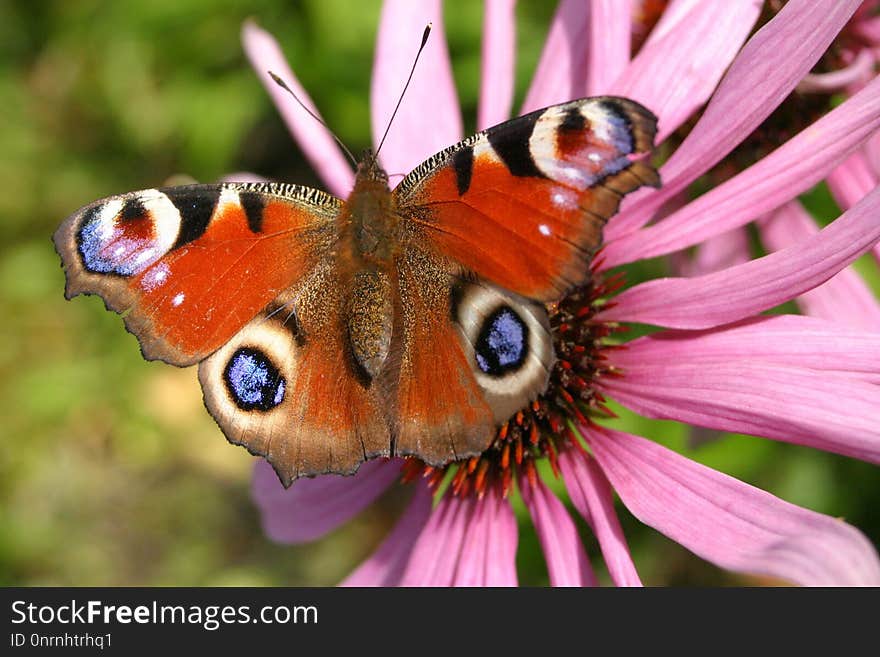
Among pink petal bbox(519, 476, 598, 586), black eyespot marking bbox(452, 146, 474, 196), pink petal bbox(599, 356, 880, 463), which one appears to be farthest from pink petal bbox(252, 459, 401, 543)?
black eyespot marking bbox(452, 146, 474, 196)

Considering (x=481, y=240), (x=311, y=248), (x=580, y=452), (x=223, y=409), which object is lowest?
(x=580, y=452)

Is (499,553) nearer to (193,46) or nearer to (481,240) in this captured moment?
(481,240)

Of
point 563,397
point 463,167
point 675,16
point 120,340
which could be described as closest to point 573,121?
point 463,167

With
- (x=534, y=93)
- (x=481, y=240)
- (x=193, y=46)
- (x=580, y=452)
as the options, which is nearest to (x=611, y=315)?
(x=580, y=452)

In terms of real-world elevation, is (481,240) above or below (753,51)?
below

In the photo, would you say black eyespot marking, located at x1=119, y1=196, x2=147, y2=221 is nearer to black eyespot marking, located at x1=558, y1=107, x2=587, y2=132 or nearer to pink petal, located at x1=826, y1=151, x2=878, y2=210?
black eyespot marking, located at x1=558, y1=107, x2=587, y2=132

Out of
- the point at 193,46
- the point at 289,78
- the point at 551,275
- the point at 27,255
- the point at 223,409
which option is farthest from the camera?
the point at 27,255

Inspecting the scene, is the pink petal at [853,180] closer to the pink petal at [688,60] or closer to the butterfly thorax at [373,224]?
the pink petal at [688,60]
